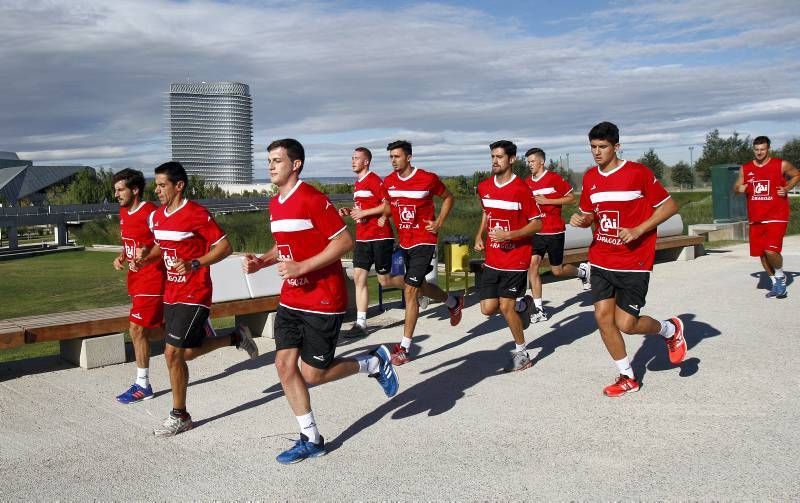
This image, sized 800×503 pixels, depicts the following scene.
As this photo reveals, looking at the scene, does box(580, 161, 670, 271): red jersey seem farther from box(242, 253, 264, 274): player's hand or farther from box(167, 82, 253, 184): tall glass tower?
box(167, 82, 253, 184): tall glass tower

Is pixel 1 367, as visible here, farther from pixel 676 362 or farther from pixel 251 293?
pixel 676 362

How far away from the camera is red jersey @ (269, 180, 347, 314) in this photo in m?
5.22

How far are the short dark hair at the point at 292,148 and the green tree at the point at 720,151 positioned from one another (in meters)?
52.9

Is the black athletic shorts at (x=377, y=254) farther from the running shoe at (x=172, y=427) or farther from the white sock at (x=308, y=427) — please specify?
the white sock at (x=308, y=427)

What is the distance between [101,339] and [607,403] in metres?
4.65

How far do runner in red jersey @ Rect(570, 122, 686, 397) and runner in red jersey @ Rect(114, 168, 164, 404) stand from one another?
3.39 meters

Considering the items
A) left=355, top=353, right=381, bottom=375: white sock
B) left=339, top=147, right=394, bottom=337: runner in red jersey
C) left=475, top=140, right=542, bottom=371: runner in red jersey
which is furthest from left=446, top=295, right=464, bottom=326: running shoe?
left=355, top=353, right=381, bottom=375: white sock

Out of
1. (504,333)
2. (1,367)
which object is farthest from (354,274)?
(1,367)

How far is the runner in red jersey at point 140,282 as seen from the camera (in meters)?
6.89

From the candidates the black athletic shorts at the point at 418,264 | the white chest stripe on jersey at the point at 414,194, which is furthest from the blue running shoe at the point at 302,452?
the white chest stripe on jersey at the point at 414,194

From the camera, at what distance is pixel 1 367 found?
26.1 ft

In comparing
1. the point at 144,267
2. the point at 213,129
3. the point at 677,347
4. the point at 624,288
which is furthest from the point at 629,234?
the point at 213,129

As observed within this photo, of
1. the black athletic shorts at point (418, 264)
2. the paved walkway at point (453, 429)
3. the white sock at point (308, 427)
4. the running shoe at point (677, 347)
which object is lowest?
the paved walkway at point (453, 429)

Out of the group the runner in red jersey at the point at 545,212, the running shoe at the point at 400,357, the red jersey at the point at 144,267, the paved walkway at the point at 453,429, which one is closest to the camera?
the paved walkway at the point at 453,429
